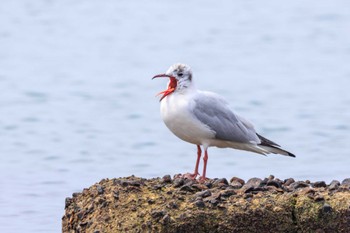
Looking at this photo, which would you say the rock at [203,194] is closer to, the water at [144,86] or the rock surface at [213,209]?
the rock surface at [213,209]

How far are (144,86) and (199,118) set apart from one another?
11.4 metres

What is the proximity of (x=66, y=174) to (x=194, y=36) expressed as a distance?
11.5m

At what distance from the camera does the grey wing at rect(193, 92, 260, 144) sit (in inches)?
400

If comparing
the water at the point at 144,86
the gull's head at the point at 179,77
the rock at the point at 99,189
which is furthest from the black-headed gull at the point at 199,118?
the water at the point at 144,86

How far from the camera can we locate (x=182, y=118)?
10000 millimetres

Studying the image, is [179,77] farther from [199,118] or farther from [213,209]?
[213,209]

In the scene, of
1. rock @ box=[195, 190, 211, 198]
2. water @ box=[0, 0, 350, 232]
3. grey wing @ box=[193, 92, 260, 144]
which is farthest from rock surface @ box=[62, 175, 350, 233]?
water @ box=[0, 0, 350, 232]

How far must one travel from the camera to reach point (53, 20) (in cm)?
2772

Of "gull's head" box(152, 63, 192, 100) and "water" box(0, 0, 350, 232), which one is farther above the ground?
"water" box(0, 0, 350, 232)

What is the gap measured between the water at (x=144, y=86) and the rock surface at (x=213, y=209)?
334 centimetres

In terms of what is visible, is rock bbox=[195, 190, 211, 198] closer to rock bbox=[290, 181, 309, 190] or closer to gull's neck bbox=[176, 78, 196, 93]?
rock bbox=[290, 181, 309, 190]

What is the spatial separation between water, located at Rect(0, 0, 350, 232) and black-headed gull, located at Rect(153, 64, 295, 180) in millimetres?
2524

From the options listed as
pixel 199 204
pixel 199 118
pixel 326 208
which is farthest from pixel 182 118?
pixel 326 208

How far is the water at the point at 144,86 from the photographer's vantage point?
15.4 m
